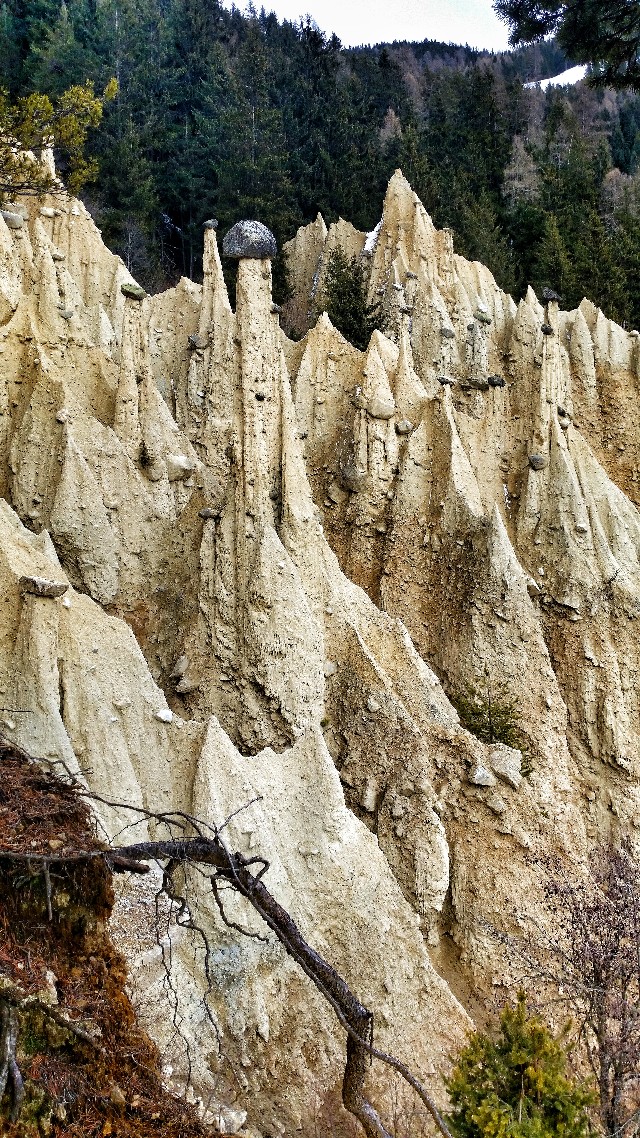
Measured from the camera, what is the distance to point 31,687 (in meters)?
9.07

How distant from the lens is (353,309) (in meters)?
21.8

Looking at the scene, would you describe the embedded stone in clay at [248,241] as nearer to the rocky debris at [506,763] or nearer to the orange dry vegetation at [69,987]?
the rocky debris at [506,763]

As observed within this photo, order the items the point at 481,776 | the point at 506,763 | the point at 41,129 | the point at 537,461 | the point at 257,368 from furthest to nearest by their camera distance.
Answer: the point at 537,461 < the point at 506,763 < the point at 481,776 < the point at 257,368 < the point at 41,129

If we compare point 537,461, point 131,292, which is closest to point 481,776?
point 537,461

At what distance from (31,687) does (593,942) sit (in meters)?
7.26

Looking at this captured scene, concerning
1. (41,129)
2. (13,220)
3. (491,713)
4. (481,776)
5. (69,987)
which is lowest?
(69,987)

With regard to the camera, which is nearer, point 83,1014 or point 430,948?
point 83,1014

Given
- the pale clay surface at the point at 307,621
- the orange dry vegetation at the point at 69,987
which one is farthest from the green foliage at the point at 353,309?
the orange dry vegetation at the point at 69,987

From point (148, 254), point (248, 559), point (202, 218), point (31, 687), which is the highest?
point (202, 218)

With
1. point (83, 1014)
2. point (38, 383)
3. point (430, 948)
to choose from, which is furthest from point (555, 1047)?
point (38, 383)

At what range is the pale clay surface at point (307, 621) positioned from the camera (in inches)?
378

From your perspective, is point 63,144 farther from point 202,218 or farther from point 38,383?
point 202,218

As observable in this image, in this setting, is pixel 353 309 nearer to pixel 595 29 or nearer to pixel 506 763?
pixel 595 29

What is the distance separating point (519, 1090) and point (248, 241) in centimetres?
1079
